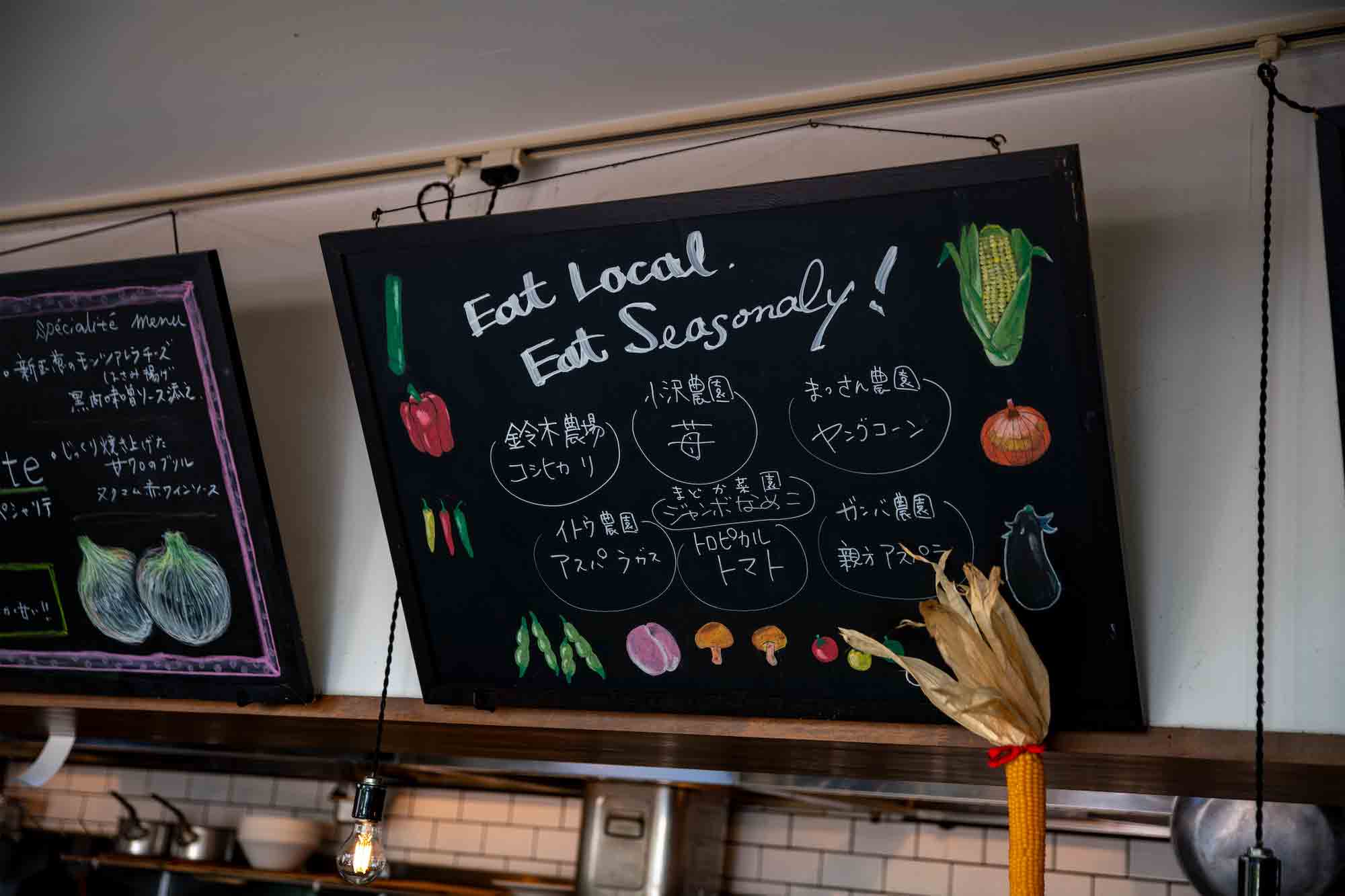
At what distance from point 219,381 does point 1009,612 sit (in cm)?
170

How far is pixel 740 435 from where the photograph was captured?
241cm

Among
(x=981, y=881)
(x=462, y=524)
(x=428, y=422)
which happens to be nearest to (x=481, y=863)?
(x=981, y=881)

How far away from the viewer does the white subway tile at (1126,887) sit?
440 centimetres

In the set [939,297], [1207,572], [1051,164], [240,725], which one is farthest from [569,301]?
[240,725]

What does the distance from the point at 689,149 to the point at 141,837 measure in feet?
14.3

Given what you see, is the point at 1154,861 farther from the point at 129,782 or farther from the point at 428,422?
the point at 129,782

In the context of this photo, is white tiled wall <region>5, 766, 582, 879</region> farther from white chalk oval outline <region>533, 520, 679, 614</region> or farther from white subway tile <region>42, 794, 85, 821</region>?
white chalk oval outline <region>533, 520, 679, 614</region>

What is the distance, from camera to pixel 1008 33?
7.98ft

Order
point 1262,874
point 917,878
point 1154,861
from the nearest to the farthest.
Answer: point 1262,874
point 1154,861
point 917,878

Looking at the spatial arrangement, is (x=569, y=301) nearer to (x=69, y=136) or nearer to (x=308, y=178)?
(x=308, y=178)

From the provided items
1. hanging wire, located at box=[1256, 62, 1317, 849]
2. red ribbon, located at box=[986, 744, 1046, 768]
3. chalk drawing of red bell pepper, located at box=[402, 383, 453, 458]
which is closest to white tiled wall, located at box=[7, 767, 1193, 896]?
hanging wire, located at box=[1256, 62, 1317, 849]

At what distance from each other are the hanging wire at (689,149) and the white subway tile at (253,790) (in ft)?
12.0

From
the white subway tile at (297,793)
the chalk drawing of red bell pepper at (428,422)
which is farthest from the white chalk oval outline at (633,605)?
the white subway tile at (297,793)

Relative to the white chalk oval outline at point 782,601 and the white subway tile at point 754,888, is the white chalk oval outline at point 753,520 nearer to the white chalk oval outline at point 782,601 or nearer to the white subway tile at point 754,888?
the white chalk oval outline at point 782,601
